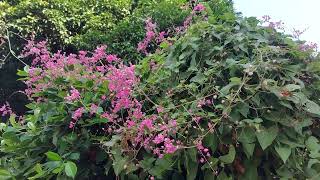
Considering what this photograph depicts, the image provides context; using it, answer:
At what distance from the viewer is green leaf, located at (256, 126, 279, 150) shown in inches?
61.2

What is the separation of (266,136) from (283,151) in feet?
0.24

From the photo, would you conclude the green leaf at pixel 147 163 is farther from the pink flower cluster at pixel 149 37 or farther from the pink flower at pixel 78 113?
the pink flower cluster at pixel 149 37

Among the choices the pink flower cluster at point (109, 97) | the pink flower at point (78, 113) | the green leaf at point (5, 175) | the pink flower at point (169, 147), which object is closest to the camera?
the pink flower at point (169, 147)

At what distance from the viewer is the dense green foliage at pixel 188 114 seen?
5.26ft

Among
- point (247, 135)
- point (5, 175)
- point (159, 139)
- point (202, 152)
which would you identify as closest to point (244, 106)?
point (247, 135)

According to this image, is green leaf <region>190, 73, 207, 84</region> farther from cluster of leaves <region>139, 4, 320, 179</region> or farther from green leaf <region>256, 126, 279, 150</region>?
green leaf <region>256, 126, 279, 150</region>

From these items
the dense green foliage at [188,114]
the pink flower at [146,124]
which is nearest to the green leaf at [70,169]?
the dense green foliage at [188,114]

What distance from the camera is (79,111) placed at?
1714 millimetres

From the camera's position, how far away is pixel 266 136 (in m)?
1.58

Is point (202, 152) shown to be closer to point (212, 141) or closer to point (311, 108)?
point (212, 141)

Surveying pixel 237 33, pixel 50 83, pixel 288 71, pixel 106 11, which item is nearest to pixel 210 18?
pixel 237 33

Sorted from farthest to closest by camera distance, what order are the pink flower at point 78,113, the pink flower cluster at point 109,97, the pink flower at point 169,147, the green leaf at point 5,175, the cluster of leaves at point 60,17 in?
the cluster of leaves at point 60,17
the green leaf at point 5,175
the pink flower at point 78,113
the pink flower cluster at point 109,97
the pink flower at point 169,147

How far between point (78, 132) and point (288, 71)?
81 cm

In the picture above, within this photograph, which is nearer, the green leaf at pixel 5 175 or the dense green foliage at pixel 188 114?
the dense green foliage at pixel 188 114
